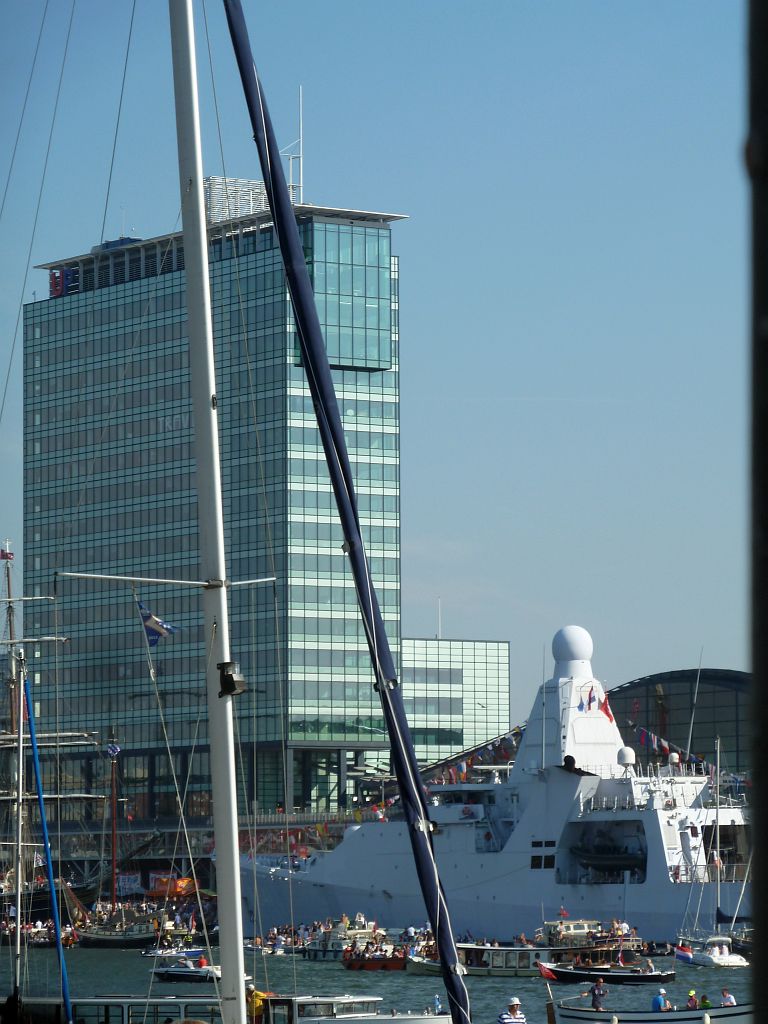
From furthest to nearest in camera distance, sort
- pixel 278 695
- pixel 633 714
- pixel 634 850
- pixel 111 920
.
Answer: pixel 278 695 → pixel 633 714 → pixel 111 920 → pixel 634 850

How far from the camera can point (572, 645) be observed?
7938 cm

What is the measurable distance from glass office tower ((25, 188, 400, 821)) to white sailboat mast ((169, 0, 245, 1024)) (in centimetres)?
10766

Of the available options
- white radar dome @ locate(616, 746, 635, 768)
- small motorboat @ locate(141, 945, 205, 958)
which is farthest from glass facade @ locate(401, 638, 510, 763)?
white radar dome @ locate(616, 746, 635, 768)

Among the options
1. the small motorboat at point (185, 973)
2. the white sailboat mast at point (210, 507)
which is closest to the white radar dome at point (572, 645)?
the small motorboat at point (185, 973)

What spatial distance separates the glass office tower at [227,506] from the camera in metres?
127

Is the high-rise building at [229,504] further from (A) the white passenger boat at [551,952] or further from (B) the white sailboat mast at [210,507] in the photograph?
(B) the white sailboat mast at [210,507]

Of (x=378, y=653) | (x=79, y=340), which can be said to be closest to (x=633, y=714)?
(x=79, y=340)

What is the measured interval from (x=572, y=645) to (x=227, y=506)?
54438 millimetres

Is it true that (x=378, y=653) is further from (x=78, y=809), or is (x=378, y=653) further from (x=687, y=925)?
(x=78, y=809)

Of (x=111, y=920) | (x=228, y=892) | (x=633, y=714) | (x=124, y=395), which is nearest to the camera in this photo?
(x=228, y=892)

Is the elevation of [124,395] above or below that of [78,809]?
above

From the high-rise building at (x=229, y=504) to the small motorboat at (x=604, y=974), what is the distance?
192 feet

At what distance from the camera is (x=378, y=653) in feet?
Result: 62.0

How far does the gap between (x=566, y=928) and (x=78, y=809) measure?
2759 inches
